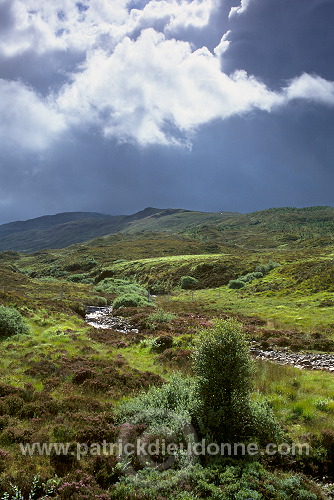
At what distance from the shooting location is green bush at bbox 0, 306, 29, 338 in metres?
18.0

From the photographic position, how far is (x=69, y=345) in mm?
17688

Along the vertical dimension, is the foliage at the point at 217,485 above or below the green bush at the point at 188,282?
above

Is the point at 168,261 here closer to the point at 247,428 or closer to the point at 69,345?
the point at 69,345

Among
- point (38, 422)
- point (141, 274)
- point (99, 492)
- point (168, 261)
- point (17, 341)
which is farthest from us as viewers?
point (168, 261)

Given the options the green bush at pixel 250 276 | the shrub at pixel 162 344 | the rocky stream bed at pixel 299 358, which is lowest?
the rocky stream bed at pixel 299 358

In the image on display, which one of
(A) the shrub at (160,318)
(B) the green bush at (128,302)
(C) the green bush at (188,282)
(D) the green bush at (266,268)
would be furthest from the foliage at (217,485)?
(D) the green bush at (266,268)

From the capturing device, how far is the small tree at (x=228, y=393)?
835cm

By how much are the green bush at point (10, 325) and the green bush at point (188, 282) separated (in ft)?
144

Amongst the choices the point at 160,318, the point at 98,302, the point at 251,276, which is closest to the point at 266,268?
the point at 251,276

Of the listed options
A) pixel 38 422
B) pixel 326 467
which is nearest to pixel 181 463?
pixel 326 467

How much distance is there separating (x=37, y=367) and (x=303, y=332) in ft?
63.8

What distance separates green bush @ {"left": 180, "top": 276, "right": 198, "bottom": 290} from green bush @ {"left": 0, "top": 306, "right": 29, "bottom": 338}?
43906 mm

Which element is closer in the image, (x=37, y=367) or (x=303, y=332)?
(x=37, y=367)

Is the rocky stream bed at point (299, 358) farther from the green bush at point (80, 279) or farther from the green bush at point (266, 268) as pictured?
the green bush at point (80, 279)
